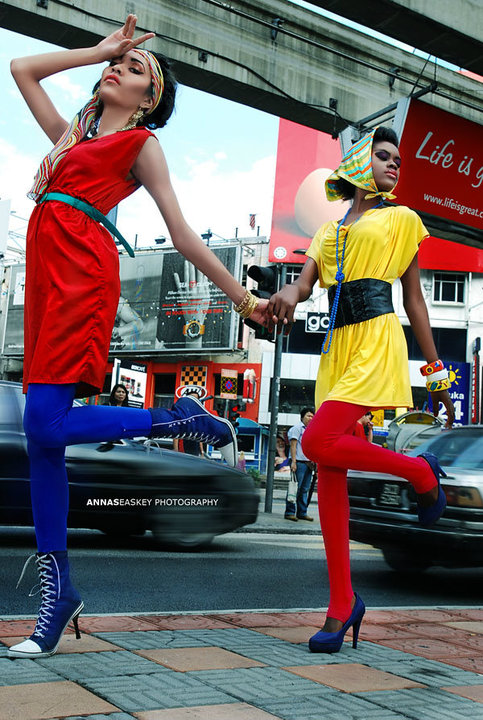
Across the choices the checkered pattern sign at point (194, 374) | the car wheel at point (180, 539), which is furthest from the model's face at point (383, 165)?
the checkered pattern sign at point (194, 374)

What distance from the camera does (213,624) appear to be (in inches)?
126

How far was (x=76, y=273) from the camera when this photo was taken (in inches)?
102

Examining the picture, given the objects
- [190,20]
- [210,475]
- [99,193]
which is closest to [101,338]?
[99,193]

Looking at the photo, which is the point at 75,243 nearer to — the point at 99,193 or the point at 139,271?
the point at 99,193

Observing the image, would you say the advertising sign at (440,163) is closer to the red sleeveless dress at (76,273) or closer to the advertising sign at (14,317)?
the red sleeveless dress at (76,273)

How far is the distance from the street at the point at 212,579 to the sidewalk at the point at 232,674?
0.98 meters

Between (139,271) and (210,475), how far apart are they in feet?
127

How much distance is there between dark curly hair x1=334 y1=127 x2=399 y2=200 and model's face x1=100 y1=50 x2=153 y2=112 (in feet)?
3.32

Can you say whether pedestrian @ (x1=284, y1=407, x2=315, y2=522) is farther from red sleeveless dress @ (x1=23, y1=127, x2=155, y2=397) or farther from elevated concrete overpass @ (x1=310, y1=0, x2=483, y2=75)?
red sleeveless dress @ (x1=23, y1=127, x2=155, y2=397)

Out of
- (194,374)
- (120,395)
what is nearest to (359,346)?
(120,395)

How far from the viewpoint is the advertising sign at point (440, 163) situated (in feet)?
31.8

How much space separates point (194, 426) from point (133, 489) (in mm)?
4300

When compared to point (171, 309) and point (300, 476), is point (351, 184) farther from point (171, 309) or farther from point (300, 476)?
point (171, 309)

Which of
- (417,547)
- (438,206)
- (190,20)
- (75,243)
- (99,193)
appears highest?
(190,20)
